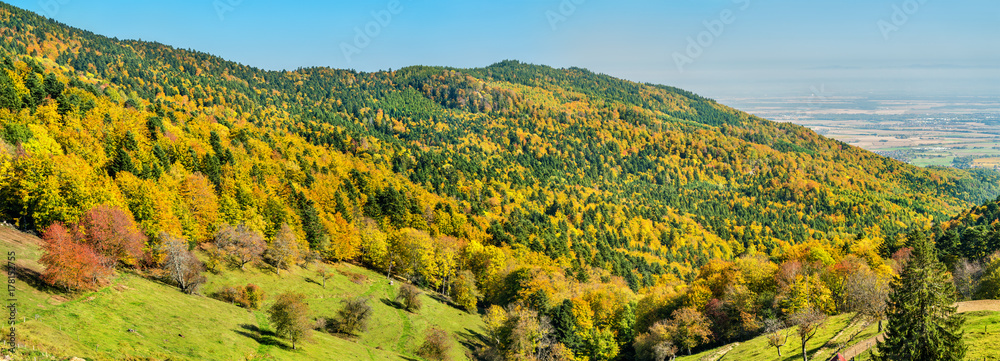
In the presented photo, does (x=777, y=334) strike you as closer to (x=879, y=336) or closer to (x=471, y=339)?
(x=879, y=336)

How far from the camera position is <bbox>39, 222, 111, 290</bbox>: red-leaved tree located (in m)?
41.8

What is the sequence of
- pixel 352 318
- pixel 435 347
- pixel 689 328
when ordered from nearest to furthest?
pixel 352 318 → pixel 435 347 → pixel 689 328

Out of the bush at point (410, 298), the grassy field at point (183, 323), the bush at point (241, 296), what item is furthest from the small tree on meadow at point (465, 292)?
the bush at point (241, 296)

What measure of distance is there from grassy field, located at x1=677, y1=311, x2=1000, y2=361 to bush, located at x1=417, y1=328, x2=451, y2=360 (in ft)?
111

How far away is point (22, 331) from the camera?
32.3 m

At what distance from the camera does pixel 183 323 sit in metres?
46.8

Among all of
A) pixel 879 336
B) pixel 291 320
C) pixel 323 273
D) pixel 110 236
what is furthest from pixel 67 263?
pixel 879 336

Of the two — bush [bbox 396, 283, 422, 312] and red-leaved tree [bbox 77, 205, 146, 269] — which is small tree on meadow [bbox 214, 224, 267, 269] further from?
bush [bbox 396, 283, 422, 312]

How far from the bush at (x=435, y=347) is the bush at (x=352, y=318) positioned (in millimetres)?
8818

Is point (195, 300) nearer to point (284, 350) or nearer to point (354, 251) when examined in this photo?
point (284, 350)

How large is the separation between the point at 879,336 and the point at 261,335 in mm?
67431

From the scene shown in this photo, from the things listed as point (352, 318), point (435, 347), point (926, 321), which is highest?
point (926, 321)

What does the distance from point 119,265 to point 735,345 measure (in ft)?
264

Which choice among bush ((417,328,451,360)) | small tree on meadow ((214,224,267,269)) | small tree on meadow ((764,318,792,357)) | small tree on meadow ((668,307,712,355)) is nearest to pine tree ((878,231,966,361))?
small tree on meadow ((764,318,792,357))
